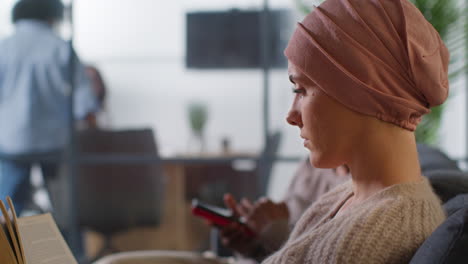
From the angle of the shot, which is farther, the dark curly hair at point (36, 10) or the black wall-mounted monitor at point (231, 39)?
the black wall-mounted monitor at point (231, 39)

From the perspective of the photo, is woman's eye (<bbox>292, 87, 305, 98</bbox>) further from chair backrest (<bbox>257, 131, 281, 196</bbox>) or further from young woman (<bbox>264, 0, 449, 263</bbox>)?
chair backrest (<bbox>257, 131, 281, 196</bbox>)

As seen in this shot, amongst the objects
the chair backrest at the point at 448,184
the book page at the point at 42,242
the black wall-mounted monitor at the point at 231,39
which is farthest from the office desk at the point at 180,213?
the book page at the point at 42,242

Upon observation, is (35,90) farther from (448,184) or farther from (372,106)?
(372,106)

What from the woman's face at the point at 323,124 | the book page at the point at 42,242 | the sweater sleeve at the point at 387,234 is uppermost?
Result: the woman's face at the point at 323,124

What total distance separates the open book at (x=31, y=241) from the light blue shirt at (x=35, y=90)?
9.71ft

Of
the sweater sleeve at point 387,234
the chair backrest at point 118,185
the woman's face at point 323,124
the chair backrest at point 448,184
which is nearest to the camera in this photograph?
the sweater sleeve at point 387,234

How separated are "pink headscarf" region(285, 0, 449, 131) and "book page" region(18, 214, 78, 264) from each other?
57 cm

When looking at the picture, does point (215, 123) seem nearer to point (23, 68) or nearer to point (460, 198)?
point (23, 68)

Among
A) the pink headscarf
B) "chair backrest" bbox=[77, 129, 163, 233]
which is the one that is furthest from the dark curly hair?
the pink headscarf

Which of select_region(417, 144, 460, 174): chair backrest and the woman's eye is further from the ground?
the woman's eye

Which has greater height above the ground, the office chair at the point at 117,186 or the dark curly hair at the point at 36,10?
the dark curly hair at the point at 36,10

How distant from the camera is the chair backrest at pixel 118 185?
3.79 metres

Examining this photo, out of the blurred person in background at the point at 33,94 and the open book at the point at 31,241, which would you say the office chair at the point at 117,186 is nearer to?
the blurred person in background at the point at 33,94

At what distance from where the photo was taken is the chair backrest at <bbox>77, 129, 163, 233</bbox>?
3.79 meters
